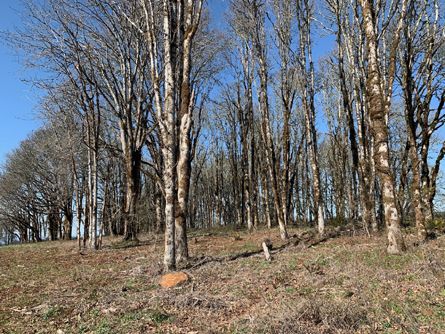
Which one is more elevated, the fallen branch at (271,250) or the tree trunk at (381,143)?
the tree trunk at (381,143)

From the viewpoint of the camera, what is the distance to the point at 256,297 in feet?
21.4

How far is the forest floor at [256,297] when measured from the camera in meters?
4.78

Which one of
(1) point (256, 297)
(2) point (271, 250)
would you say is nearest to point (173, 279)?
(1) point (256, 297)

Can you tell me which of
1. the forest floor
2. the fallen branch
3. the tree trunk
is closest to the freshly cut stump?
the forest floor

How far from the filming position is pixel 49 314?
21.2 feet

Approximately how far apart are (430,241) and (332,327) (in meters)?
6.46

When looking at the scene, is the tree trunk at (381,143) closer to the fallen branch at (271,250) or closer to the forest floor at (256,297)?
the forest floor at (256,297)

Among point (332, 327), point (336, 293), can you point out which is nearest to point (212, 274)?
point (336, 293)

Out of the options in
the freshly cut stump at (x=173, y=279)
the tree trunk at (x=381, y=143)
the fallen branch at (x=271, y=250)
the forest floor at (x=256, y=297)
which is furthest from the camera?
the fallen branch at (x=271, y=250)

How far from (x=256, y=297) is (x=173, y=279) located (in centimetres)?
235

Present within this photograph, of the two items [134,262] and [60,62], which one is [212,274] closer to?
[134,262]

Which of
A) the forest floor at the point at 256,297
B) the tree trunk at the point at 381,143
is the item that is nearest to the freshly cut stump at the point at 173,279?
the forest floor at the point at 256,297

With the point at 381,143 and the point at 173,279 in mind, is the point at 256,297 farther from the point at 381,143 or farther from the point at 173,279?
the point at 381,143

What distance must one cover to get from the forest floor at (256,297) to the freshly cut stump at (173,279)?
184 mm
